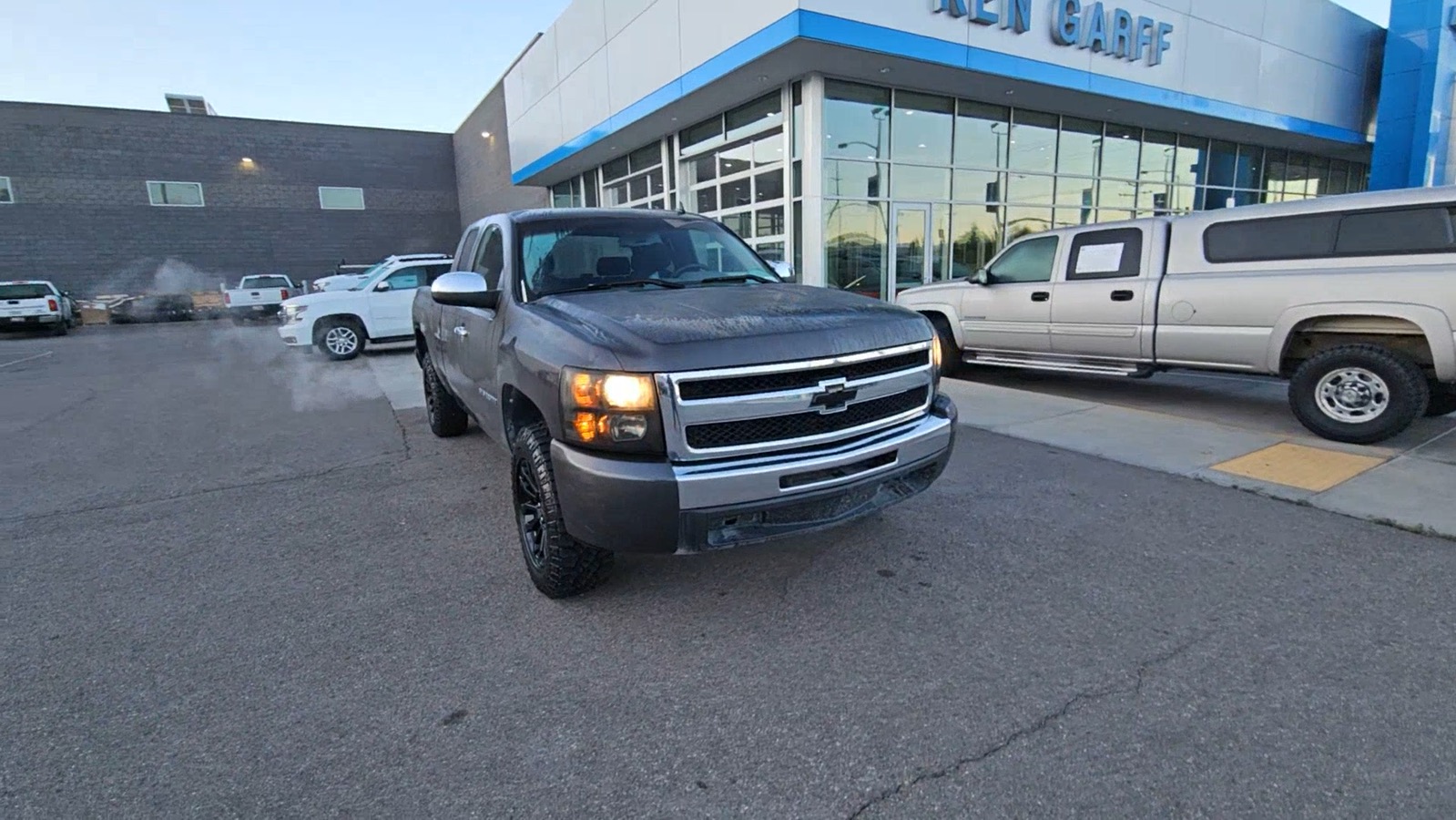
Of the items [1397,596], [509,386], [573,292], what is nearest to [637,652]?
[509,386]

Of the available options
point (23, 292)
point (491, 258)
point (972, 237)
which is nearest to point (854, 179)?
point (972, 237)

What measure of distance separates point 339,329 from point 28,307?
15.3m

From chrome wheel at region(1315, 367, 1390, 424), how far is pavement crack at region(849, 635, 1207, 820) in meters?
4.19

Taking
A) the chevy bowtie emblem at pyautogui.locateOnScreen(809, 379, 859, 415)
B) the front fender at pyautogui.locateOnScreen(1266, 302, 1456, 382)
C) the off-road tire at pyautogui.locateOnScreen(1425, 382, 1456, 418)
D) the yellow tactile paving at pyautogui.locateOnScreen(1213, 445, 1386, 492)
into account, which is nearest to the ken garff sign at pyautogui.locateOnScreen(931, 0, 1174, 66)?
the front fender at pyautogui.locateOnScreen(1266, 302, 1456, 382)

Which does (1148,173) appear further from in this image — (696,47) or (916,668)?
(916,668)

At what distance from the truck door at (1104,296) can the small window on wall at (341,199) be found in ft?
114

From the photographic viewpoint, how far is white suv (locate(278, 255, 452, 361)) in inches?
488

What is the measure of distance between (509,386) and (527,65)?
20868mm

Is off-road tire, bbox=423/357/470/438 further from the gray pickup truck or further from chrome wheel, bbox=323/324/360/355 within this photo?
chrome wheel, bbox=323/324/360/355

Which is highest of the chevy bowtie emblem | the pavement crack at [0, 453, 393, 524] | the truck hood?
the truck hood

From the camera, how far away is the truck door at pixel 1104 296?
689cm

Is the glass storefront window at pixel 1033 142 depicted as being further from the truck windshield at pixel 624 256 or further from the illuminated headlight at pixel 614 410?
the illuminated headlight at pixel 614 410

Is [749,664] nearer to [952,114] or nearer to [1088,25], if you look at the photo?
[952,114]

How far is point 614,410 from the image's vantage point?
271 centimetres
